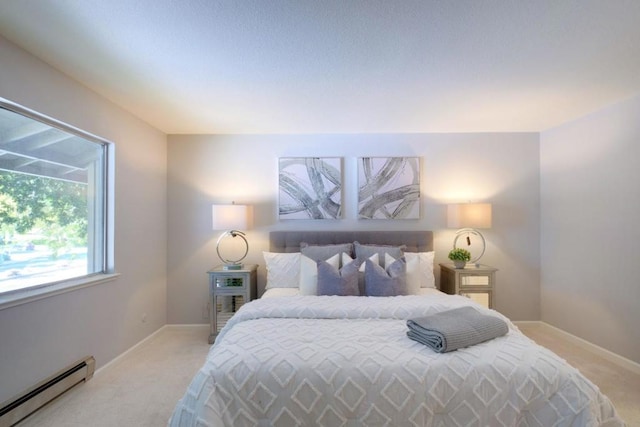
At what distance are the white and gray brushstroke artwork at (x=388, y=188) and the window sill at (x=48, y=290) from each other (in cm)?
284

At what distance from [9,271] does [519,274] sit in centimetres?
500

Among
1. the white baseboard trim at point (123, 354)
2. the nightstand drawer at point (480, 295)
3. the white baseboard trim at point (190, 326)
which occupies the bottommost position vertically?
the white baseboard trim at point (190, 326)

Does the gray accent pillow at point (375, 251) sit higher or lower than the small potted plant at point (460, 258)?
higher

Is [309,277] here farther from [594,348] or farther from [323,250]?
[594,348]

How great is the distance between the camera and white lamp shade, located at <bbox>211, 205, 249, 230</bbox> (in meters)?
3.29

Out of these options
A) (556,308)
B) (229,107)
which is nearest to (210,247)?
(229,107)

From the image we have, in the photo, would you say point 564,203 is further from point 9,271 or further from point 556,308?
point 9,271

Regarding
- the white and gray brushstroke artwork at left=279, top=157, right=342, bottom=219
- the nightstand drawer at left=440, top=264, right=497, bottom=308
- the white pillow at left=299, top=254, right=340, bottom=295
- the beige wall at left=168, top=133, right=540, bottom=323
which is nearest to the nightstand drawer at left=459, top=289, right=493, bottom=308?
the nightstand drawer at left=440, top=264, right=497, bottom=308

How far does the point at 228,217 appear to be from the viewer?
10.8 ft

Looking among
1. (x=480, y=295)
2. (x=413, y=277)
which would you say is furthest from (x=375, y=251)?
(x=480, y=295)

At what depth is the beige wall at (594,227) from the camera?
8.80ft

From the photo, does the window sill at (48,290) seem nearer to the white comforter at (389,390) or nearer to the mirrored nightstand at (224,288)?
the mirrored nightstand at (224,288)

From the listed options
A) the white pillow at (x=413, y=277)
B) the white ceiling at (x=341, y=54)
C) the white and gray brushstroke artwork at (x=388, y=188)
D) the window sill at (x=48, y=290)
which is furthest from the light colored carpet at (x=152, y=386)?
the white ceiling at (x=341, y=54)

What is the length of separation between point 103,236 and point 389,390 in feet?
9.45
